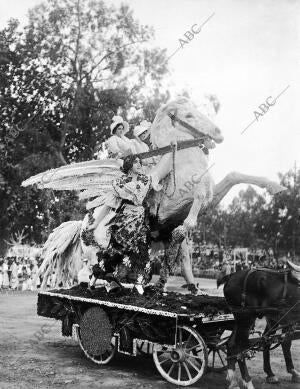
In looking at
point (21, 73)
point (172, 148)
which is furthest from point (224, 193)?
point (21, 73)

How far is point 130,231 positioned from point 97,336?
1.29 meters

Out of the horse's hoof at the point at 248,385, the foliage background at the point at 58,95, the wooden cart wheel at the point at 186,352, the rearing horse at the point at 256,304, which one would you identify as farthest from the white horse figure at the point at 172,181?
the foliage background at the point at 58,95

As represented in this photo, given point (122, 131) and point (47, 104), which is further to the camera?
point (47, 104)

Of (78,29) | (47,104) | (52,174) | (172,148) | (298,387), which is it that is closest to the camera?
(298,387)

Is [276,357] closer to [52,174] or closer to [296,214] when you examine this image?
[52,174]

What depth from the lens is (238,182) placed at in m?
6.34

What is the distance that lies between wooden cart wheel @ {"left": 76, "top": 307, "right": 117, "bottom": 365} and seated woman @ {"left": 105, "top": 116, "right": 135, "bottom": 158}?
84.3 inches

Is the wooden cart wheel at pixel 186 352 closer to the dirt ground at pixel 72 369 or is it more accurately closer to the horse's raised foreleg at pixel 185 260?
the dirt ground at pixel 72 369

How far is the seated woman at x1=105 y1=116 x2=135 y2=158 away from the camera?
743 centimetres

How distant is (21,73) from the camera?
69.2 feet

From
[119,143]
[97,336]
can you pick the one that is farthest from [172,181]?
[97,336]

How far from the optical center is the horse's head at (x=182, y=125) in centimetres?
645

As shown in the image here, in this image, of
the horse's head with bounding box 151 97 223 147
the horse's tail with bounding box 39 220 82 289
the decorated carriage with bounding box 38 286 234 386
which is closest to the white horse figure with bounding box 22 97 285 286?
the horse's head with bounding box 151 97 223 147

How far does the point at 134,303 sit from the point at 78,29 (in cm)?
1587
